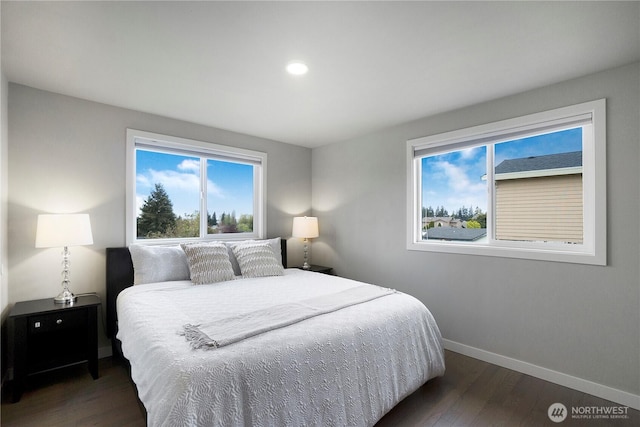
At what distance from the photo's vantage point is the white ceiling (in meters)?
1.61

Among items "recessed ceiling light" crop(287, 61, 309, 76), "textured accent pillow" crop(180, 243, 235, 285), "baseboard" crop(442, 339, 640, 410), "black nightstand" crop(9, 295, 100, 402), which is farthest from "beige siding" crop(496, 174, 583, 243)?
"black nightstand" crop(9, 295, 100, 402)

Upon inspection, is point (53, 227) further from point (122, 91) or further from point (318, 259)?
point (318, 259)

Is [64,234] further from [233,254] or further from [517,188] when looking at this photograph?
[517,188]

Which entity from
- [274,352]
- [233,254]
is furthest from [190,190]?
[274,352]

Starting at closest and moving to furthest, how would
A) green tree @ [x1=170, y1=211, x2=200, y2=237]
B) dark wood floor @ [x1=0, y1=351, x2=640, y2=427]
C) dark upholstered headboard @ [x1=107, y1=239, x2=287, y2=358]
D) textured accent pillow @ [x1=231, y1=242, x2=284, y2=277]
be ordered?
dark wood floor @ [x1=0, y1=351, x2=640, y2=427] < dark upholstered headboard @ [x1=107, y1=239, x2=287, y2=358] < textured accent pillow @ [x1=231, y1=242, x2=284, y2=277] < green tree @ [x1=170, y1=211, x2=200, y2=237]

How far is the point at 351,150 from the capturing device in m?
4.05

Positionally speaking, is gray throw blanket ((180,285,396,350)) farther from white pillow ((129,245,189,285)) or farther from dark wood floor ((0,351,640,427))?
white pillow ((129,245,189,285))

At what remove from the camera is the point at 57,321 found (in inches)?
90.1

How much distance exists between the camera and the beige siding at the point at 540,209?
8.06 feet

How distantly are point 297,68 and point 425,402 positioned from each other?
255 cm

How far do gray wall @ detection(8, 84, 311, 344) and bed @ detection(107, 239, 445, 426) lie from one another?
2.34 feet

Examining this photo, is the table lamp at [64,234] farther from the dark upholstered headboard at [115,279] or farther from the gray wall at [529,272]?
the gray wall at [529,272]

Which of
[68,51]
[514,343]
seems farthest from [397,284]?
[68,51]

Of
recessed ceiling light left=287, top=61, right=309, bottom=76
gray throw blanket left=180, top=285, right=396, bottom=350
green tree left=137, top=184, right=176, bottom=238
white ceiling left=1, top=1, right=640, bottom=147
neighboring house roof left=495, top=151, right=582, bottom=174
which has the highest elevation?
white ceiling left=1, top=1, right=640, bottom=147
